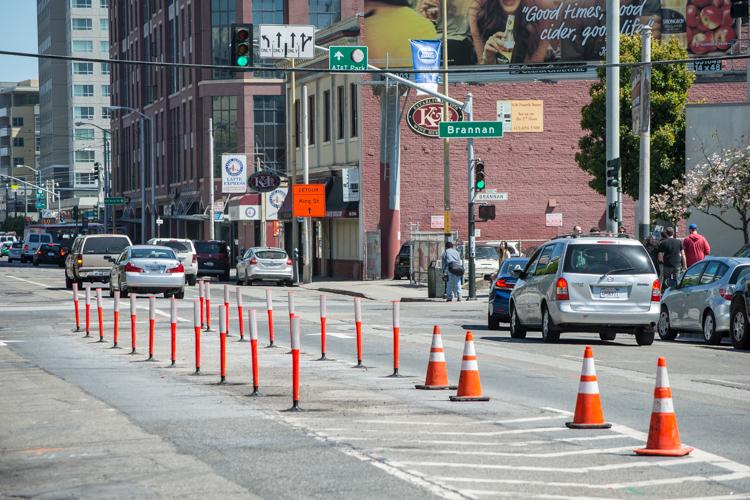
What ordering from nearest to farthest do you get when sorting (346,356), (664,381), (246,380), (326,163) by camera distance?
(664,381)
(246,380)
(346,356)
(326,163)

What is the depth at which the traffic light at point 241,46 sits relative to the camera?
28.7 m

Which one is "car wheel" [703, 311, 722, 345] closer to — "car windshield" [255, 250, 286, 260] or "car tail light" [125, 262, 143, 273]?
"car tail light" [125, 262, 143, 273]

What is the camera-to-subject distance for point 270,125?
92.8 meters

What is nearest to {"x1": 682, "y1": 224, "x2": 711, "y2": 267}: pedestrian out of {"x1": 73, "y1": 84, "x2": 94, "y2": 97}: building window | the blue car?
the blue car

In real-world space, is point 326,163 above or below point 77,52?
below

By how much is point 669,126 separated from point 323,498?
45.9 m

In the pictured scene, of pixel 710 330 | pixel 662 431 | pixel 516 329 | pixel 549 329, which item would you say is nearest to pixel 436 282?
pixel 516 329

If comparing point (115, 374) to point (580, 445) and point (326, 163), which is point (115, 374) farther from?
point (326, 163)

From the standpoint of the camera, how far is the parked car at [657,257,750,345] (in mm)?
23703

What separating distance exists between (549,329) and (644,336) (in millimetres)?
1551

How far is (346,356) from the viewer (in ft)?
68.9

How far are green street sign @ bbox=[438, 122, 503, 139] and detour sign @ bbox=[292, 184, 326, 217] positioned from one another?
663 inches

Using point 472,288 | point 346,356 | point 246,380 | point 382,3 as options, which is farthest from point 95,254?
point 246,380

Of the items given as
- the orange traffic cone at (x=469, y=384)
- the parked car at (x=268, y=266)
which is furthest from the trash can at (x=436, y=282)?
the orange traffic cone at (x=469, y=384)
